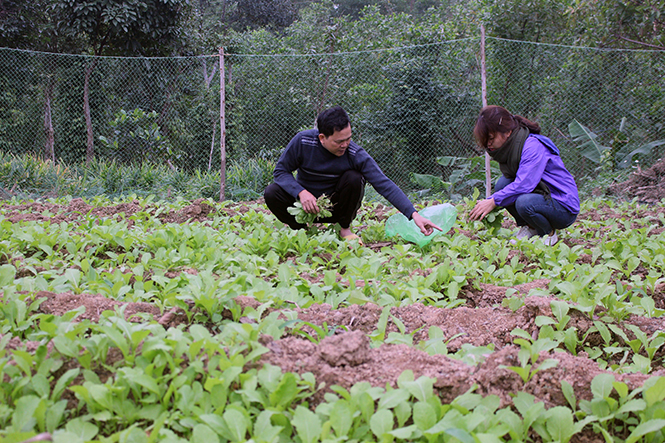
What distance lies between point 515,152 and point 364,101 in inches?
201

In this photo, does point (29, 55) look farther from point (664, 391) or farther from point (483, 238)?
point (664, 391)

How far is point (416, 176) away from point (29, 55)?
713 cm

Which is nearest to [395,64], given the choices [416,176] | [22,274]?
[416,176]

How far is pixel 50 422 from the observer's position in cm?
119

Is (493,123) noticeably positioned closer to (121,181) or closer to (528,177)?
(528,177)

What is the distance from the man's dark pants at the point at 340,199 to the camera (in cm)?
393

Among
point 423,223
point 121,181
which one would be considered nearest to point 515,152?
point 423,223

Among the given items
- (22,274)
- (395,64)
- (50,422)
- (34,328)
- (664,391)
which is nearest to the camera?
(50,422)

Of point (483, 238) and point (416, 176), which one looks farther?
point (416, 176)

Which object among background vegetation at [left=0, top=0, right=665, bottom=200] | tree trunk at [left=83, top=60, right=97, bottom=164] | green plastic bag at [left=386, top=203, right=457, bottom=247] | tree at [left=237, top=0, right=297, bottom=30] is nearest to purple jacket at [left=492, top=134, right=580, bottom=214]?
green plastic bag at [left=386, top=203, right=457, bottom=247]

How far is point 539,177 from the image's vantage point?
3.83m

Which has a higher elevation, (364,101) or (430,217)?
(364,101)

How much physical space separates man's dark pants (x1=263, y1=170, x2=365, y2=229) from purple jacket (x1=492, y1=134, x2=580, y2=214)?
1.08m

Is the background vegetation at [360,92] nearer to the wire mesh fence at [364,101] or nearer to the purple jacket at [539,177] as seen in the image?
the wire mesh fence at [364,101]
